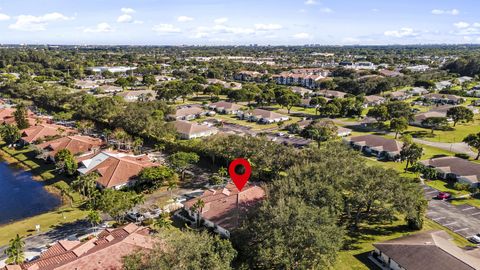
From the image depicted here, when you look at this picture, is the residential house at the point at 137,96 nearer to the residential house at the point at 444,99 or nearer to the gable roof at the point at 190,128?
the gable roof at the point at 190,128

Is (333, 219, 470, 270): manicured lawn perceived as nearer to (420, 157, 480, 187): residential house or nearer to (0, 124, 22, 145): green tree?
(420, 157, 480, 187): residential house

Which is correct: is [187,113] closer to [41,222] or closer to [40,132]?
[40,132]

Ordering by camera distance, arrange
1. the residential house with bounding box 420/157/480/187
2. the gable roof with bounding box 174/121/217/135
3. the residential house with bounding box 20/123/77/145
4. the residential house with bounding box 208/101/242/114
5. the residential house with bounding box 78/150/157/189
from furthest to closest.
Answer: the residential house with bounding box 208/101/242/114
the gable roof with bounding box 174/121/217/135
the residential house with bounding box 20/123/77/145
the residential house with bounding box 420/157/480/187
the residential house with bounding box 78/150/157/189

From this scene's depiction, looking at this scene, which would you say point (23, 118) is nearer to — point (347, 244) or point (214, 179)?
point (214, 179)

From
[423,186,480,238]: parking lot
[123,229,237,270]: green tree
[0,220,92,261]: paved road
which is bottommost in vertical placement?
[0,220,92,261]: paved road

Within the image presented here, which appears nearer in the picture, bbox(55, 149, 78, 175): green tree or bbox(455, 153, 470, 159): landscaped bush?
bbox(55, 149, 78, 175): green tree

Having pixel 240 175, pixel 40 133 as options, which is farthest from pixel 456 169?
pixel 40 133

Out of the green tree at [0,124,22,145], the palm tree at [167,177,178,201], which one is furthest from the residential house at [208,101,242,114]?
the palm tree at [167,177,178,201]

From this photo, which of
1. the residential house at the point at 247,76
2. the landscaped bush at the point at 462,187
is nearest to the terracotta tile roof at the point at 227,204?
the landscaped bush at the point at 462,187
